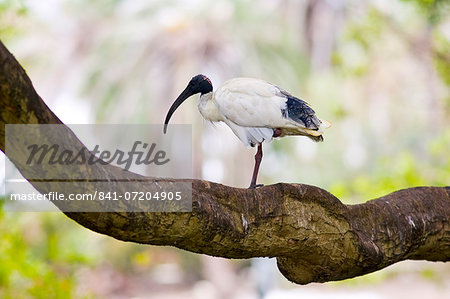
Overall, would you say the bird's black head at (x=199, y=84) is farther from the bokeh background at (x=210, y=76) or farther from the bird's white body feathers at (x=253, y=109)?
the bokeh background at (x=210, y=76)

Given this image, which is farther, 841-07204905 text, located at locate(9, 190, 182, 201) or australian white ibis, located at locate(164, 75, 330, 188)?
australian white ibis, located at locate(164, 75, 330, 188)

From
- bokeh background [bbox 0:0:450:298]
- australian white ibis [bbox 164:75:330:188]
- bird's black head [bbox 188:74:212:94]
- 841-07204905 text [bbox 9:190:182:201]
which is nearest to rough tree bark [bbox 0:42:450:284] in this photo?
841-07204905 text [bbox 9:190:182:201]

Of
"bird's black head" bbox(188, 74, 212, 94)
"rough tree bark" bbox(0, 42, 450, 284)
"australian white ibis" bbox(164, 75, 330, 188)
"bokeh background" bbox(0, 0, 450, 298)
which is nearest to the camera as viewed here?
"rough tree bark" bbox(0, 42, 450, 284)

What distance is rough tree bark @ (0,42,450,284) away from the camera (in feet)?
7.00

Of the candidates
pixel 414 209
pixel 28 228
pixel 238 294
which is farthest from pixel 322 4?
pixel 414 209

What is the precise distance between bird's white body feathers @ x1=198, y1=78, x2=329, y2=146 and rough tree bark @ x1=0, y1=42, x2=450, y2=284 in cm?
52

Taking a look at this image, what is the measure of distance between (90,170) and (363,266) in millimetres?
1518

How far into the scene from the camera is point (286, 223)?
2830 millimetres

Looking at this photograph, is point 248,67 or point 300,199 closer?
point 300,199

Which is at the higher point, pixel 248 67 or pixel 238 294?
pixel 248 67

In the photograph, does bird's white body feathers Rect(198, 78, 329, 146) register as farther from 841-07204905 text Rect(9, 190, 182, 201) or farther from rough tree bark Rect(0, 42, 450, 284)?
841-07204905 text Rect(9, 190, 182, 201)

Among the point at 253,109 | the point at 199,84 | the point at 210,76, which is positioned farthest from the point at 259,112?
the point at 210,76

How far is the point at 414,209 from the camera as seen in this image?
335cm

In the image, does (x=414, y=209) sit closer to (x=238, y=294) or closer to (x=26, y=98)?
(x=26, y=98)
